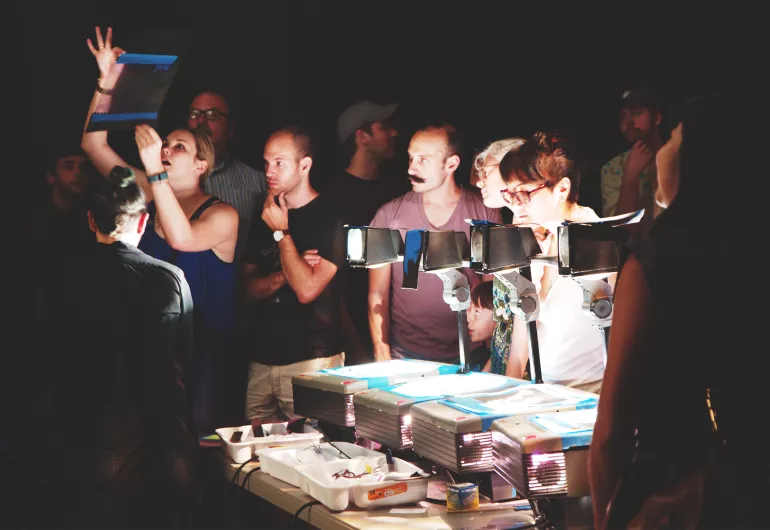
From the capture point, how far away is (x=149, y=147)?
448cm

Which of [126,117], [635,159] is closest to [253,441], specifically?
[635,159]

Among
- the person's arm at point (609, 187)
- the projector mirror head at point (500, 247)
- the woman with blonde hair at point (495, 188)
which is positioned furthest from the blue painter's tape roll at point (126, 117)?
the projector mirror head at point (500, 247)

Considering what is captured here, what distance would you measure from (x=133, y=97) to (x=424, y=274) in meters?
1.84

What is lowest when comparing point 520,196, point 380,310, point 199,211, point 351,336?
point 351,336

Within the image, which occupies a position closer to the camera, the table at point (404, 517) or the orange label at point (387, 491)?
the table at point (404, 517)

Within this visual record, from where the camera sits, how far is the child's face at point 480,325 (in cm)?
410

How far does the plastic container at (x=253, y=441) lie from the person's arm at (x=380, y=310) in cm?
121

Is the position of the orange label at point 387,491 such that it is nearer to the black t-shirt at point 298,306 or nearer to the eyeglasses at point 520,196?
the eyeglasses at point 520,196

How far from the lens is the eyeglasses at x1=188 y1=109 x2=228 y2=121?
456 cm

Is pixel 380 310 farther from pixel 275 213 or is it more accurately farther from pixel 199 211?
pixel 199 211

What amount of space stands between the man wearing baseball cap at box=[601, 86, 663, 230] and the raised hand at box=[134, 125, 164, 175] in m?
2.31

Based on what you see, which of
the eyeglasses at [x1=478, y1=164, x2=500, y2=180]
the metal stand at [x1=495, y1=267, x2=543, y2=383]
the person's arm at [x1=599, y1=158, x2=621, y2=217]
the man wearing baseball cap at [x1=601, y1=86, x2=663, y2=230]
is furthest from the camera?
the eyeglasses at [x1=478, y1=164, x2=500, y2=180]

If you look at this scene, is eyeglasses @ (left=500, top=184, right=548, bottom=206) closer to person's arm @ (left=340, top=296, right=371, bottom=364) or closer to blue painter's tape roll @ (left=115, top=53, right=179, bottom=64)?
person's arm @ (left=340, top=296, right=371, bottom=364)

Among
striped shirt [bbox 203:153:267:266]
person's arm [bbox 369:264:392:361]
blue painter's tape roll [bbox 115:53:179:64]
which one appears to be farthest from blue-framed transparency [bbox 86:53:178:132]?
person's arm [bbox 369:264:392:361]
